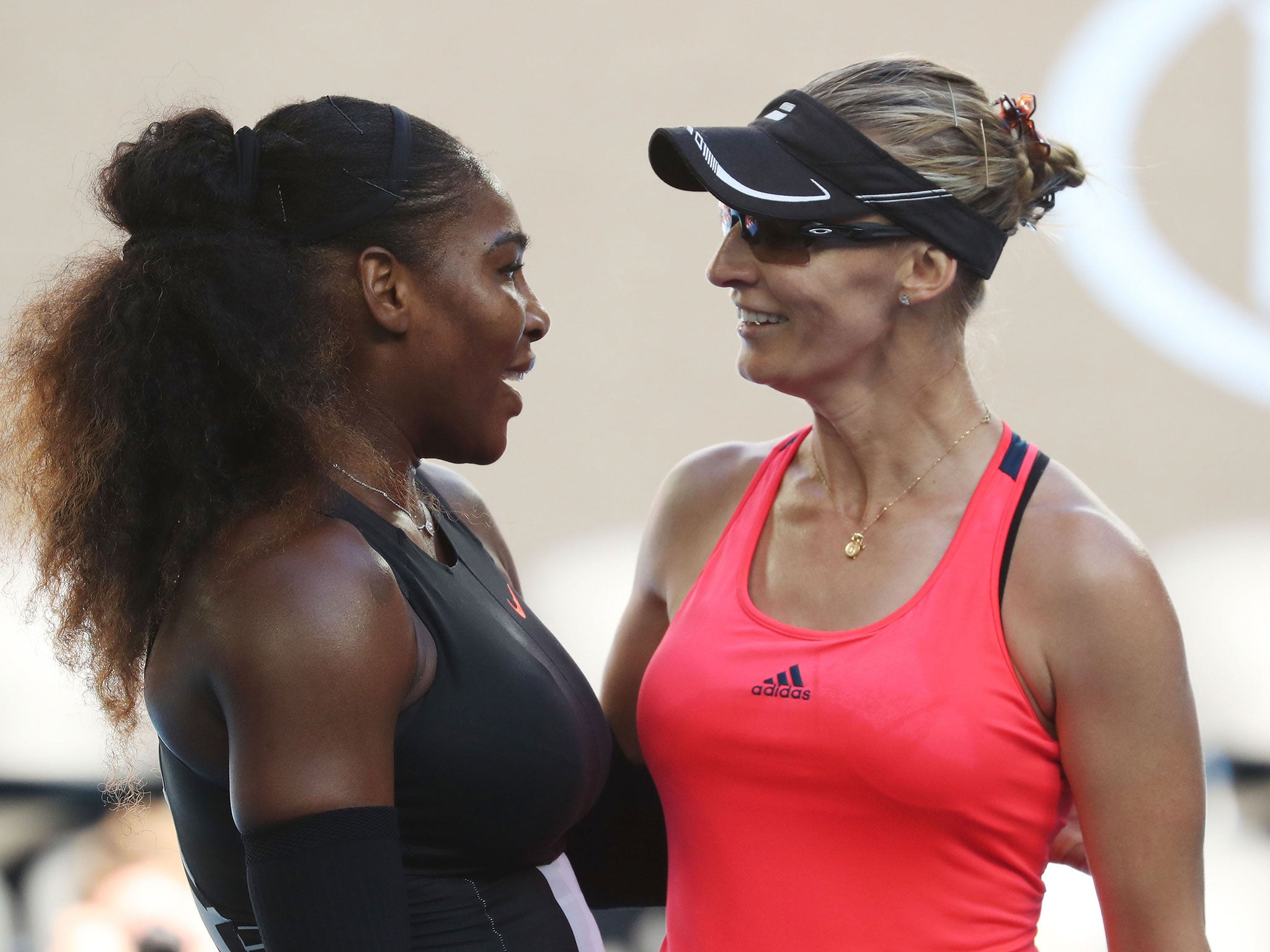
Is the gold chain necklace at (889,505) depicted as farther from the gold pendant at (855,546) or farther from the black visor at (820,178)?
the black visor at (820,178)

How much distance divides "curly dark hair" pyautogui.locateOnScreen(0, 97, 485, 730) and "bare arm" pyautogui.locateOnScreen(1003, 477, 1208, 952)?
73 centimetres

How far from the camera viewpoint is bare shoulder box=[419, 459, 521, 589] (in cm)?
154

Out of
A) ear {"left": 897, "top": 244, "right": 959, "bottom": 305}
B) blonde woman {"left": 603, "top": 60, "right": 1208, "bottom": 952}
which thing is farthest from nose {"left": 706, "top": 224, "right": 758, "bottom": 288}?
ear {"left": 897, "top": 244, "right": 959, "bottom": 305}

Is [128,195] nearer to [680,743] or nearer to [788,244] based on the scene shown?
[788,244]

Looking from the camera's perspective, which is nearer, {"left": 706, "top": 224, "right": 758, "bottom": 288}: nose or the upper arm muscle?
the upper arm muscle

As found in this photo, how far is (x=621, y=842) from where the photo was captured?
160cm

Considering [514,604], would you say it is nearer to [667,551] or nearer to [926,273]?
[667,551]

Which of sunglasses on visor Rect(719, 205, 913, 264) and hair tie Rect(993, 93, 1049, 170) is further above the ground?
hair tie Rect(993, 93, 1049, 170)

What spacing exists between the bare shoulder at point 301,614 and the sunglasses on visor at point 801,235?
0.63 meters

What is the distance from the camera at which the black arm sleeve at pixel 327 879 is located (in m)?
0.99

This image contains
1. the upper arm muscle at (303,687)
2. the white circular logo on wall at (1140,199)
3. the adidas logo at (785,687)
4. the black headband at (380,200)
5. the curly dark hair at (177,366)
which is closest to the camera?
the upper arm muscle at (303,687)

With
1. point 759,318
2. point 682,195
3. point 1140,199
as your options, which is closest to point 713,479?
point 759,318

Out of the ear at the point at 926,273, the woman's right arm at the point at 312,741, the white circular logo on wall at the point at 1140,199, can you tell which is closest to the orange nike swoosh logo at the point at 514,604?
the woman's right arm at the point at 312,741

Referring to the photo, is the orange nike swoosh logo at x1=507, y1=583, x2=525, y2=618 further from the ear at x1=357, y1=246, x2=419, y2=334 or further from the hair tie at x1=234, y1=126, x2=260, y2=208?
the hair tie at x1=234, y1=126, x2=260, y2=208
